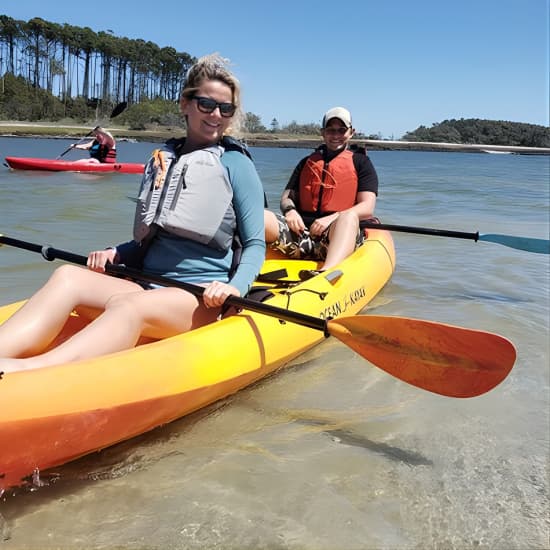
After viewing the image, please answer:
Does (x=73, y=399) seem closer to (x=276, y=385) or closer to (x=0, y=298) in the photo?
(x=276, y=385)

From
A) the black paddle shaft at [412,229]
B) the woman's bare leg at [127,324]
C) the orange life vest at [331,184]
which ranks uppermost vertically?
the orange life vest at [331,184]

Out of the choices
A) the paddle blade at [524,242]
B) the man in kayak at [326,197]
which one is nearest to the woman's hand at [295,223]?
the man in kayak at [326,197]

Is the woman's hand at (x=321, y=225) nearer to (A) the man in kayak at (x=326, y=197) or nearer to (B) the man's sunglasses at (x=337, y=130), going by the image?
(A) the man in kayak at (x=326, y=197)

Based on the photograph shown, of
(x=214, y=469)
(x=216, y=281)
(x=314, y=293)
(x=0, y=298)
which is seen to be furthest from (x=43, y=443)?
(x=0, y=298)

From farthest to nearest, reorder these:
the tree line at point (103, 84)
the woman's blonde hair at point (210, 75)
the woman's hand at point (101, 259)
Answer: the tree line at point (103, 84) < the woman's hand at point (101, 259) < the woman's blonde hair at point (210, 75)

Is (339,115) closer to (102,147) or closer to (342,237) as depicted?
(342,237)

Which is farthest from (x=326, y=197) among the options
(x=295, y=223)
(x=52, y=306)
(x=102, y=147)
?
(x=102, y=147)

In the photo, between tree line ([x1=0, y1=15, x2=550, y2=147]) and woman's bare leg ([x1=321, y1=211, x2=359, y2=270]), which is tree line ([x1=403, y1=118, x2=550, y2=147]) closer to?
tree line ([x1=0, y1=15, x2=550, y2=147])

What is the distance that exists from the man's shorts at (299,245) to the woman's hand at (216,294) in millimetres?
1902

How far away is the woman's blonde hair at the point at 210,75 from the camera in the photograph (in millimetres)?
2277

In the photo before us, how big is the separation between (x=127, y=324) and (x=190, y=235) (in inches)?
16.8

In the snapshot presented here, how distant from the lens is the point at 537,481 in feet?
7.07

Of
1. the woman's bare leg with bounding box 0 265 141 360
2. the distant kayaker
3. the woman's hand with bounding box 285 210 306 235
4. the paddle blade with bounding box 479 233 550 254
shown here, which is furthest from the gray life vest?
the distant kayaker

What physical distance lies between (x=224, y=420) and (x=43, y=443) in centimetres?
82
